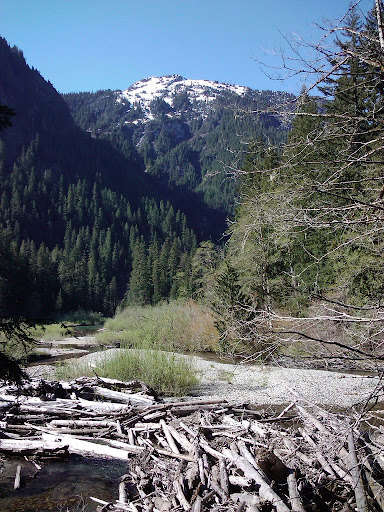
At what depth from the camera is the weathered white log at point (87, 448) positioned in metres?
6.25

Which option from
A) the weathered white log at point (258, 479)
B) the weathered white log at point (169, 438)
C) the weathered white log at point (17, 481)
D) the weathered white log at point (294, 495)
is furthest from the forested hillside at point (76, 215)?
the weathered white log at point (294, 495)

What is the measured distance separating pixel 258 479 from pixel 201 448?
151 cm

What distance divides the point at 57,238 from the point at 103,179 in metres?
47.4

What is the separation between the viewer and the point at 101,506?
16.0 ft

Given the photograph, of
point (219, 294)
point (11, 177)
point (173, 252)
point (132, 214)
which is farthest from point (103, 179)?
point (219, 294)

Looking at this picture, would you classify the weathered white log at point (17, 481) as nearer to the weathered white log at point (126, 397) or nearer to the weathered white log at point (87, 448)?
the weathered white log at point (87, 448)

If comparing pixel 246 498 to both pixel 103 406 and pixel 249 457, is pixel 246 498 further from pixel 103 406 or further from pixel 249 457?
pixel 103 406

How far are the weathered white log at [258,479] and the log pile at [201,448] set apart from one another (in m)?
0.01

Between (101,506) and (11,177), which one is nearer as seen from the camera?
(101,506)

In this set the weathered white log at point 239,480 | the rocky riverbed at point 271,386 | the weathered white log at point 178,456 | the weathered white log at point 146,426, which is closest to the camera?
the weathered white log at point 239,480

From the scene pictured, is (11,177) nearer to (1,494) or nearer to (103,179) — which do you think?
(103,179)

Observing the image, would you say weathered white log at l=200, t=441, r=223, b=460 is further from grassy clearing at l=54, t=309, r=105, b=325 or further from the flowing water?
grassy clearing at l=54, t=309, r=105, b=325

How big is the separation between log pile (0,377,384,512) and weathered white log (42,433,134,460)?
0.01 metres

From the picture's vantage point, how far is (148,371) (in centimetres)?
1090
